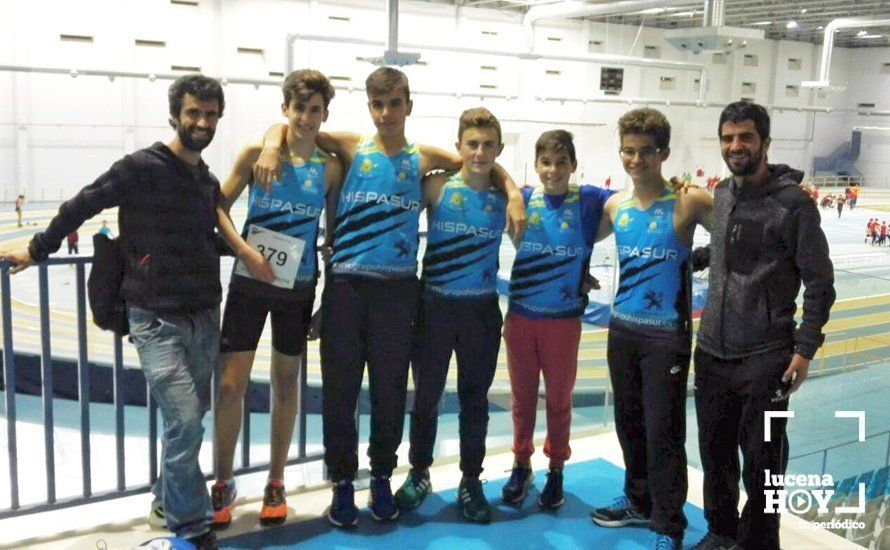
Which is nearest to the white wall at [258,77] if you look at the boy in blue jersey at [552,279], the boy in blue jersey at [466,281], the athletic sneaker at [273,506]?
the boy in blue jersey at [552,279]

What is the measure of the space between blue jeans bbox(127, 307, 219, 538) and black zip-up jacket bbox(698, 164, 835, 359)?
167cm

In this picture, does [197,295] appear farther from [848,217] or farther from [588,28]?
[588,28]

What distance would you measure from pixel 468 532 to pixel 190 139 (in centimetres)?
167

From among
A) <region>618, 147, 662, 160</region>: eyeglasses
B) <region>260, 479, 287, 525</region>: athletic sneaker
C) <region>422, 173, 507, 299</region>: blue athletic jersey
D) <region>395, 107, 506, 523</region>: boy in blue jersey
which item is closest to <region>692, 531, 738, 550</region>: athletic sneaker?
<region>395, 107, 506, 523</region>: boy in blue jersey

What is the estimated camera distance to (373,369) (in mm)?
2766

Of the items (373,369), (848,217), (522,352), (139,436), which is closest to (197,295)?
(373,369)

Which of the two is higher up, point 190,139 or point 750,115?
point 750,115

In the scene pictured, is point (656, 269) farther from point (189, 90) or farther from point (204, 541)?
point (204, 541)

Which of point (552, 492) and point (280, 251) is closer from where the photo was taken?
point (280, 251)

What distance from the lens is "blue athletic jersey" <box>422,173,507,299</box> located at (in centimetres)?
275

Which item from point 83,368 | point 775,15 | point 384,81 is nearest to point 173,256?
point 83,368

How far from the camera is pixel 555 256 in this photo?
283 cm

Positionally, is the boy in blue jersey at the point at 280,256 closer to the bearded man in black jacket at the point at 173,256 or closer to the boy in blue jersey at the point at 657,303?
the bearded man in black jacket at the point at 173,256

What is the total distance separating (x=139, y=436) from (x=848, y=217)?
14133 mm
